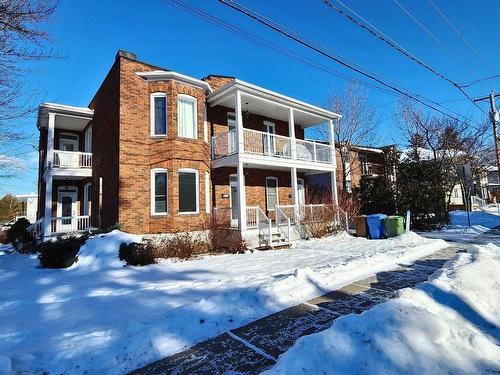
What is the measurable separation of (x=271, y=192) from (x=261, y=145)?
12.9 ft

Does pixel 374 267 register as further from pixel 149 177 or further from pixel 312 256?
pixel 149 177

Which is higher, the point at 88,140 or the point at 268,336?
the point at 88,140

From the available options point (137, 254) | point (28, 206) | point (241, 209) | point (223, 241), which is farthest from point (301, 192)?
point (28, 206)

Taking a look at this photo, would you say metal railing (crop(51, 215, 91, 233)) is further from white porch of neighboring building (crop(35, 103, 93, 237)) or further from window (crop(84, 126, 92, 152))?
window (crop(84, 126, 92, 152))

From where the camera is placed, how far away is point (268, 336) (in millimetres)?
4133

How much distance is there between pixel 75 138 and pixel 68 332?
1780 cm

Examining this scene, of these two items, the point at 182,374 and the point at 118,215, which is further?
the point at 118,215

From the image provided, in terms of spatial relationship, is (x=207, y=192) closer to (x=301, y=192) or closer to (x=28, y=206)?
(x=301, y=192)

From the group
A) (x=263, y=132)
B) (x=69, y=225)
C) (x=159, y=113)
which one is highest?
(x=159, y=113)

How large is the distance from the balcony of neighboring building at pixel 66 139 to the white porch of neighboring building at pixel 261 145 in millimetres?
7383

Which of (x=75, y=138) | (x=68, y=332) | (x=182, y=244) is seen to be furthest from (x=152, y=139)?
(x=68, y=332)

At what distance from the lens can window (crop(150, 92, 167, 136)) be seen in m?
13.9

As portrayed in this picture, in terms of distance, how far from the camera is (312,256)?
10109mm

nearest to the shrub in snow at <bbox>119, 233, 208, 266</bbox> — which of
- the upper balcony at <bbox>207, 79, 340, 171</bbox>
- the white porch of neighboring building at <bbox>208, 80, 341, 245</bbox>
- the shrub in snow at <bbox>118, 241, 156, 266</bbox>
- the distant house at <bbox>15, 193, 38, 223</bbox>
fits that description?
the shrub in snow at <bbox>118, 241, 156, 266</bbox>
